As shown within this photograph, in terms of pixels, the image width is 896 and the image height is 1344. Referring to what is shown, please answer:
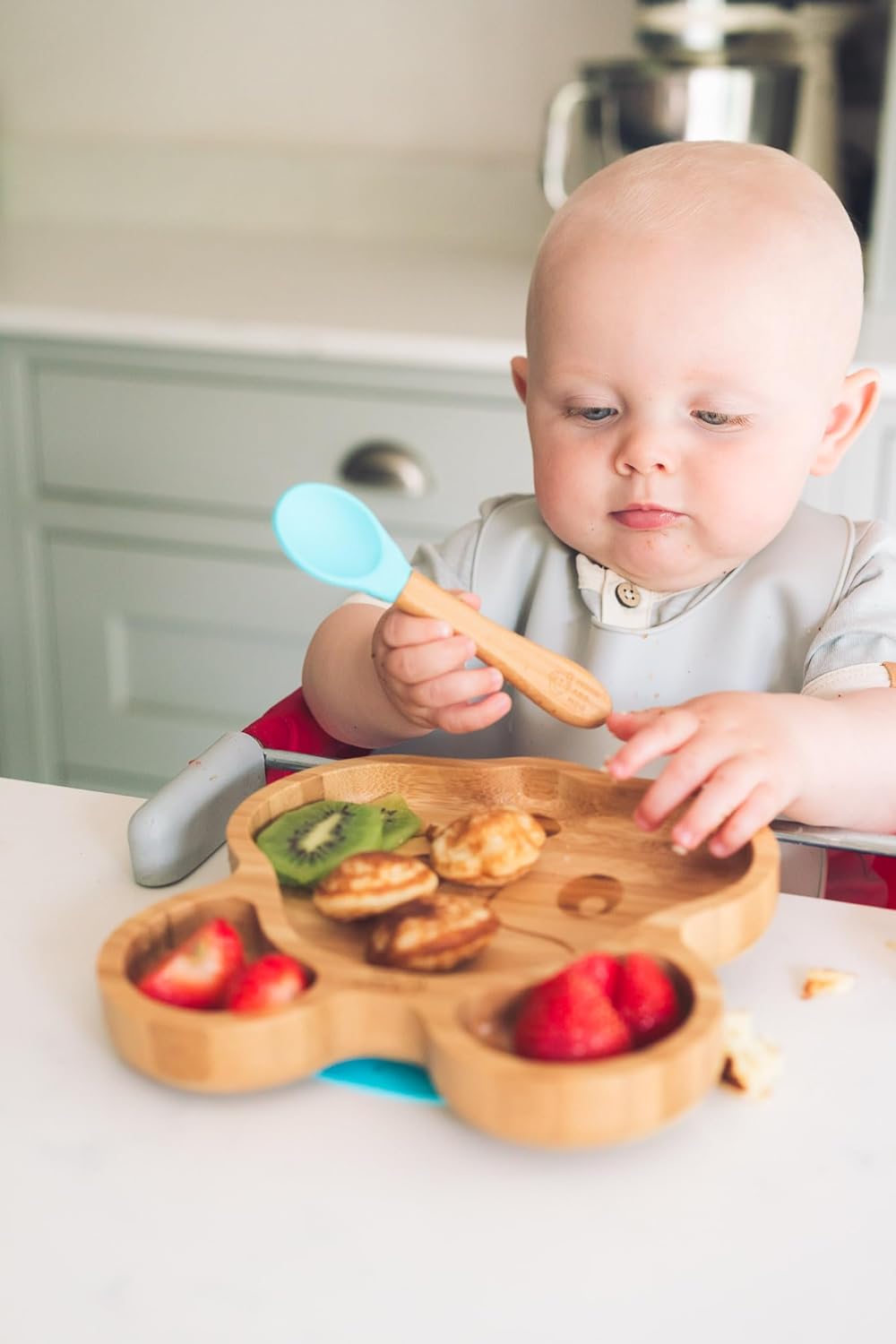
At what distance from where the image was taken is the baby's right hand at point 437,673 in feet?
2.51

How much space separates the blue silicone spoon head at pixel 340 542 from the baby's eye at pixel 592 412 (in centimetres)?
20

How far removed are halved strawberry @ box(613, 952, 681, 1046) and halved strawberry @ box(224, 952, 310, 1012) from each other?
0.12m

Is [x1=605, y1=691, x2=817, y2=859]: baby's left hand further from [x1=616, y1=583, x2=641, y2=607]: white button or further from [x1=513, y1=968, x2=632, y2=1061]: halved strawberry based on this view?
[x1=616, y1=583, x2=641, y2=607]: white button

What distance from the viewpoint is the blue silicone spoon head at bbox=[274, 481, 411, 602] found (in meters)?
0.68

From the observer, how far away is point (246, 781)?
735 millimetres

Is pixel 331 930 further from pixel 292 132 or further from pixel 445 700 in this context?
pixel 292 132

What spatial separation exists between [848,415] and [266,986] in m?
0.58

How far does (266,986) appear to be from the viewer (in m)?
0.52

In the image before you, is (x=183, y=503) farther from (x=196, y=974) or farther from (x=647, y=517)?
(x=196, y=974)

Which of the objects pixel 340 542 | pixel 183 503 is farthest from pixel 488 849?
pixel 183 503

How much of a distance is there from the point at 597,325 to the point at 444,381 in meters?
0.88

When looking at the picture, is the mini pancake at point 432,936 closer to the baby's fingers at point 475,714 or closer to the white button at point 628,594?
the baby's fingers at point 475,714

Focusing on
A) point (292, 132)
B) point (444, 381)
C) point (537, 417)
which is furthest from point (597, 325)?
point (292, 132)

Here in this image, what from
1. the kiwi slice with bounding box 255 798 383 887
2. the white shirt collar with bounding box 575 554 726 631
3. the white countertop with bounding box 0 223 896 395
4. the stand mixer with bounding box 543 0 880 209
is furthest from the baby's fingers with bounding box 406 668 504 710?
the stand mixer with bounding box 543 0 880 209
